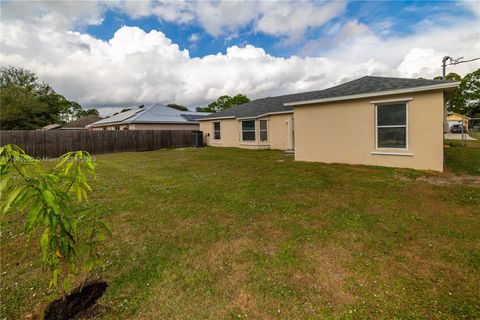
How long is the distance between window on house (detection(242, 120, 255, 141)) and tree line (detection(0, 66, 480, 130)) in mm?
17604

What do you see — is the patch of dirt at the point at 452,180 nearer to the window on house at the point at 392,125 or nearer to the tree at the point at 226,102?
the window on house at the point at 392,125

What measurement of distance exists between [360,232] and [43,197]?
4042mm

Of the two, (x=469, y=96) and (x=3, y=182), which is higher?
(x=469, y=96)

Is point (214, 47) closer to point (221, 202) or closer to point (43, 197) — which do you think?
point (221, 202)

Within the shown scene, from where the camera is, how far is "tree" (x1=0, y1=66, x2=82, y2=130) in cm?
2852

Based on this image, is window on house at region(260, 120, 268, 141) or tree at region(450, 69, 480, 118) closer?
window on house at region(260, 120, 268, 141)

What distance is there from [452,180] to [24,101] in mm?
40418

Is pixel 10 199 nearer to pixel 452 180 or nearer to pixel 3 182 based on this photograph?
pixel 3 182

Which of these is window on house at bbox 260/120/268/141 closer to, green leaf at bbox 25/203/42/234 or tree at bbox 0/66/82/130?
green leaf at bbox 25/203/42/234

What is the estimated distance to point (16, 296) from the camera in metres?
2.64

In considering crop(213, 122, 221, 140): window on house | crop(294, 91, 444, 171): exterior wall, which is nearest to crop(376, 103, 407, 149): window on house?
crop(294, 91, 444, 171): exterior wall

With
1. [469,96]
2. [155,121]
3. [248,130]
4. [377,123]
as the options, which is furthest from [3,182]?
[469,96]

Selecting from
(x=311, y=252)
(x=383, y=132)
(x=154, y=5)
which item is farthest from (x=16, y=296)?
(x=154, y=5)

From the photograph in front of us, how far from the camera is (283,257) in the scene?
3195 millimetres
